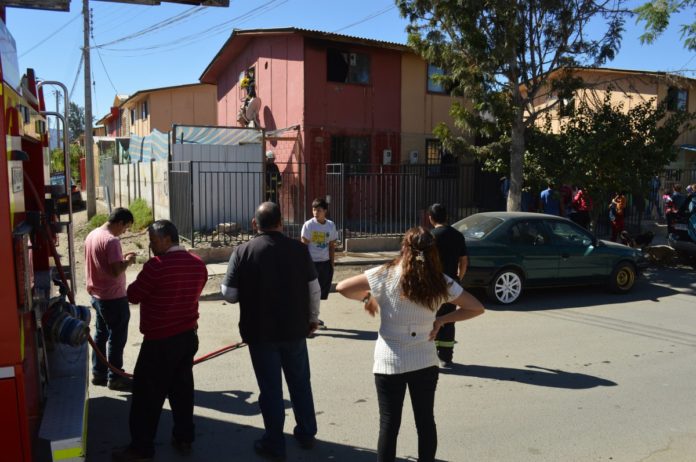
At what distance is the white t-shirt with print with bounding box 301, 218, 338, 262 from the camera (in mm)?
7164

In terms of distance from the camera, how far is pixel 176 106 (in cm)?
3225

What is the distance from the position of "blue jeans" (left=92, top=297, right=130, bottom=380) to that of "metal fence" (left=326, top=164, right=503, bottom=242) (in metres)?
8.11

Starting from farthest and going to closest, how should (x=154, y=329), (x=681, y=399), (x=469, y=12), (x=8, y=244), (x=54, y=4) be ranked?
(x=469, y=12)
(x=681, y=399)
(x=154, y=329)
(x=54, y=4)
(x=8, y=244)

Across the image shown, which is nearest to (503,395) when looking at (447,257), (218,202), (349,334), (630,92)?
(447,257)

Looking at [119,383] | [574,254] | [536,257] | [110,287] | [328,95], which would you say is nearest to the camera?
[110,287]

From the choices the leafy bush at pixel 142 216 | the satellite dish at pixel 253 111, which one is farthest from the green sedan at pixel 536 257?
the satellite dish at pixel 253 111

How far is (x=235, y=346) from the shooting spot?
6.51 meters

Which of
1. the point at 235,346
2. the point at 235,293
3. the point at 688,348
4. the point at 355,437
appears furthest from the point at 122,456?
the point at 688,348

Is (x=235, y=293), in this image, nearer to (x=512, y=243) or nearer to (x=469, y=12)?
(x=512, y=243)

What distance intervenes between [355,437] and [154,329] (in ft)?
5.56

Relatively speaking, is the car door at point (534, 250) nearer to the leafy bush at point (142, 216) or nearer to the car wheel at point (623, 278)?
the car wheel at point (623, 278)

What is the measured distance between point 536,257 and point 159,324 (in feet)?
22.1

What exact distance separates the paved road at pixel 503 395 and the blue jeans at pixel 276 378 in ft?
0.78

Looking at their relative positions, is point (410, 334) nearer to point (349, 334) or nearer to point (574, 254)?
point (349, 334)
